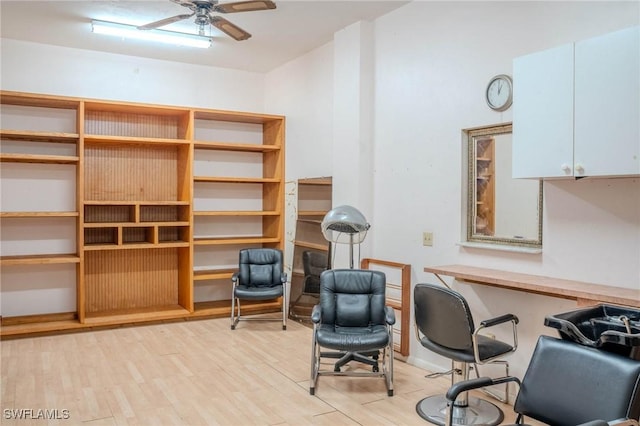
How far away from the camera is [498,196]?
12.1 ft

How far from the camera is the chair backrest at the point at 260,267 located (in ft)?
18.7

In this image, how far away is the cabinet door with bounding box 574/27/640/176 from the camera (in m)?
2.54

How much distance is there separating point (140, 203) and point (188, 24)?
77.0 inches

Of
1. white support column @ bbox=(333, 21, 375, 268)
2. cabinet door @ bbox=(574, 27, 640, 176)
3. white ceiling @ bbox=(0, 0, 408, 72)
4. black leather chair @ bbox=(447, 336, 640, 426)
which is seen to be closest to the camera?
black leather chair @ bbox=(447, 336, 640, 426)

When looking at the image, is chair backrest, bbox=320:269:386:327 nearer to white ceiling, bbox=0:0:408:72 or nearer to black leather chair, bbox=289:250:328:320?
black leather chair, bbox=289:250:328:320

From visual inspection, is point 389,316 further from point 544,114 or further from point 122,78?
point 122,78

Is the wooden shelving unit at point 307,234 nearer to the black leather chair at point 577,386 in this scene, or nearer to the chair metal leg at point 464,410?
the chair metal leg at point 464,410

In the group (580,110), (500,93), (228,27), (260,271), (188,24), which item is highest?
(188,24)

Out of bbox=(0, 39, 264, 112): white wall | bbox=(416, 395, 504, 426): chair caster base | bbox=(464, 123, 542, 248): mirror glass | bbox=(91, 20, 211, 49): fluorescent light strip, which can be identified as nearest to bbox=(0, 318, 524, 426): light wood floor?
bbox=(416, 395, 504, 426): chair caster base

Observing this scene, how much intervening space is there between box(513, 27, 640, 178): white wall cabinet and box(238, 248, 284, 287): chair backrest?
3.27m

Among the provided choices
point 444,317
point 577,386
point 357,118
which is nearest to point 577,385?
point 577,386

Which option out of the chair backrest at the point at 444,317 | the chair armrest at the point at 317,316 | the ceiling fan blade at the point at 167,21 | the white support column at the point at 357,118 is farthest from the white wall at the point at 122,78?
the chair backrest at the point at 444,317

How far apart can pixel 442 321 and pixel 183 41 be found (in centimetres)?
358

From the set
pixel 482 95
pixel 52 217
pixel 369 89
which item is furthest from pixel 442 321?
pixel 52 217
